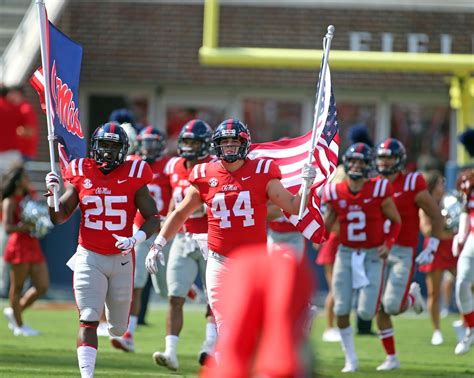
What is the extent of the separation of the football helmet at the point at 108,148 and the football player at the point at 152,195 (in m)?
2.68

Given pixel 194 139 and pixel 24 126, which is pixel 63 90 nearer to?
pixel 194 139

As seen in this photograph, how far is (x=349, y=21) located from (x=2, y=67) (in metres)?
5.91

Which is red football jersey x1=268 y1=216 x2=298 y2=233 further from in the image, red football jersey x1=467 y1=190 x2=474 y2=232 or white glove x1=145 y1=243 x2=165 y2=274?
white glove x1=145 y1=243 x2=165 y2=274

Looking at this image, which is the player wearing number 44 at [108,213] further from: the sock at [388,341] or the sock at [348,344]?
the sock at [388,341]

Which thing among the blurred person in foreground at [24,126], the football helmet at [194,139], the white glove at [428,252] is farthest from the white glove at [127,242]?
the blurred person in foreground at [24,126]

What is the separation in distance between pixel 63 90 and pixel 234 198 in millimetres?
1788

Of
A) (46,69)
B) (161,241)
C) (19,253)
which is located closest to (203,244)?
(161,241)

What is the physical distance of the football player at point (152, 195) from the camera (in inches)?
463

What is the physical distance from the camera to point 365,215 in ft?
36.7

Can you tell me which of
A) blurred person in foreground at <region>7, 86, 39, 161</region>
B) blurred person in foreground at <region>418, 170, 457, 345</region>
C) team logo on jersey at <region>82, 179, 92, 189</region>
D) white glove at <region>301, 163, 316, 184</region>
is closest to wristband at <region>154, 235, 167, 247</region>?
team logo on jersey at <region>82, 179, 92, 189</region>

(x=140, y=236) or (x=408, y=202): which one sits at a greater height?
(x=408, y=202)

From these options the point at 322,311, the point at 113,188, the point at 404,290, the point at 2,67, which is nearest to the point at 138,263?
the point at 404,290

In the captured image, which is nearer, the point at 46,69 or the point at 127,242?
the point at 127,242

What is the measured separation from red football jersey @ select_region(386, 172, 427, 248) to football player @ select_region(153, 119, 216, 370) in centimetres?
184
